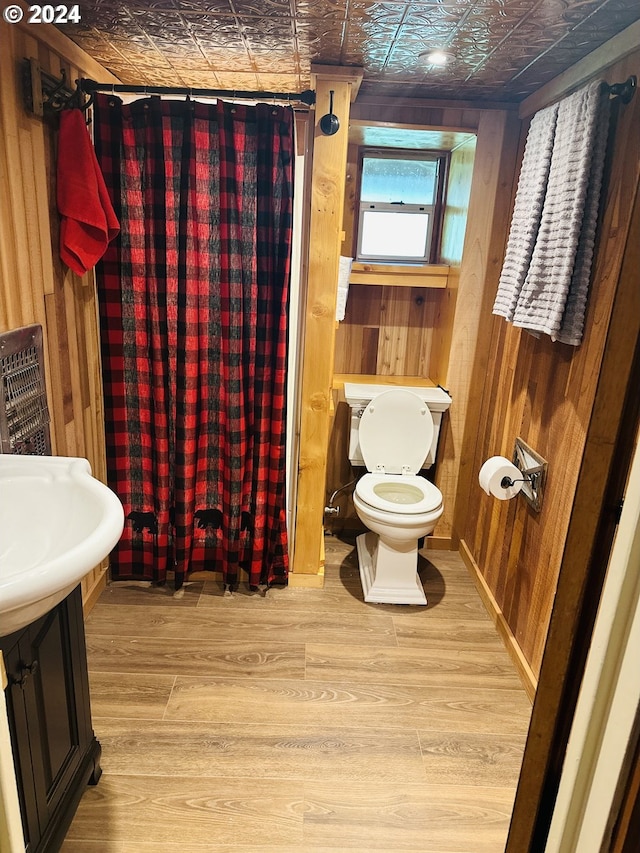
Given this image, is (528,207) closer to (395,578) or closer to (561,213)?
(561,213)

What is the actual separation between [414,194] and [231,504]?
189 cm

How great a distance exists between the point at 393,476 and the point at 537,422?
848 millimetres

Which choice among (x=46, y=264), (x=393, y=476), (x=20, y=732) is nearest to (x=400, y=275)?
(x=393, y=476)

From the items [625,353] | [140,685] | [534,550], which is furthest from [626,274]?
[140,685]

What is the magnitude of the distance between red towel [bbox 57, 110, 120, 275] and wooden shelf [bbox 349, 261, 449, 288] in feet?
4.16

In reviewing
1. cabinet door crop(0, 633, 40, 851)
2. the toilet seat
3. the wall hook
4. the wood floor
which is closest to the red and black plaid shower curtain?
the wall hook

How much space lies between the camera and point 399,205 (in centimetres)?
307

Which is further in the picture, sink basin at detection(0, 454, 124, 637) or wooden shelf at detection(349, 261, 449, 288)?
wooden shelf at detection(349, 261, 449, 288)

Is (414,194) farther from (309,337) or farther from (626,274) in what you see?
(626,274)

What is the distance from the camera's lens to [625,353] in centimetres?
73

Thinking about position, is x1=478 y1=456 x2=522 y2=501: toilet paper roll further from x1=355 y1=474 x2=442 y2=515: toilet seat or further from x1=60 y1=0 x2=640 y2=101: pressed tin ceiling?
x1=60 y1=0 x2=640 y2=101: pressed tin ceiling

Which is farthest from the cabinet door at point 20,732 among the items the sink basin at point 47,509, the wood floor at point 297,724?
the wood floor at point 297,724

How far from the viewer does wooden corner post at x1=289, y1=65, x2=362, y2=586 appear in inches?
89.6

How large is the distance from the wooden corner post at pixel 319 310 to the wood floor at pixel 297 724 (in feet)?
0.93
